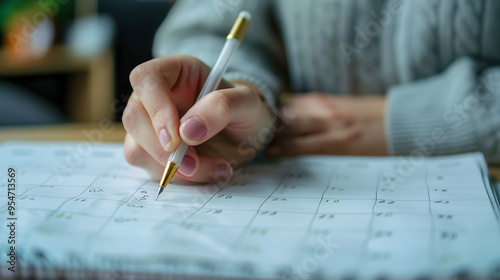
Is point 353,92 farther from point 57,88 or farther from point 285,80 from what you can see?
point 57,88

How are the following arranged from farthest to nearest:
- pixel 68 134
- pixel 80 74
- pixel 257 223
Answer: pixel 80 74 < pixel 68 134 < pixel 257 223

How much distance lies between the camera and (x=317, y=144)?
0.57 meters

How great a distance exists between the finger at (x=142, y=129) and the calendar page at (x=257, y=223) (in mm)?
29

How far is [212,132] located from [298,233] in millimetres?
125

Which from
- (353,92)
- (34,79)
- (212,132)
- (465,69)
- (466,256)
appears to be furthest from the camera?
(34,79)

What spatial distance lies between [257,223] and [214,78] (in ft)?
0.49

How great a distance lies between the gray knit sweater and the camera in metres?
0.54

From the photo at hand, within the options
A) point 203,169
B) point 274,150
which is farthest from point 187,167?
point 274,150

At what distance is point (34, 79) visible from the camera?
160 cm

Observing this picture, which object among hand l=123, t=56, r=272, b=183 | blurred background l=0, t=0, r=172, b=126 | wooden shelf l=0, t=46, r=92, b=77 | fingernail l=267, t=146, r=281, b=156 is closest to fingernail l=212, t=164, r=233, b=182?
hand l=123, t=56, r=272, b=183

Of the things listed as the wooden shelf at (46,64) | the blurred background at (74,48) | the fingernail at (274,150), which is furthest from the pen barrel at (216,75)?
the wooden shelf at (46,64)

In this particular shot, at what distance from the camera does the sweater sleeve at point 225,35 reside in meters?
0.62

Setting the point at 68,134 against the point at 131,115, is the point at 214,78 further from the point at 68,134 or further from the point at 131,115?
the point at 68,134

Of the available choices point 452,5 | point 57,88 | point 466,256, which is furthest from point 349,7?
point 57,88
